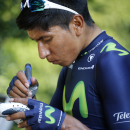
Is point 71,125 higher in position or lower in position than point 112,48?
lower

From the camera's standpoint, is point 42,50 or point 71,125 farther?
point 42,50

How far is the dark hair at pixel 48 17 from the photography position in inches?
42.4

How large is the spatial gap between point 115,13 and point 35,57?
5.12 ft

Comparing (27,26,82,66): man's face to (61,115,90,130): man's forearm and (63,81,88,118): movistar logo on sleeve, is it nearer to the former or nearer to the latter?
(63,81,88,118): movistar logo on sleeve

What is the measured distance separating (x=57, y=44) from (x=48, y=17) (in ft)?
0.52

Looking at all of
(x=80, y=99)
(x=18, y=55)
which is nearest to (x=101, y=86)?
(x=80, y=99)

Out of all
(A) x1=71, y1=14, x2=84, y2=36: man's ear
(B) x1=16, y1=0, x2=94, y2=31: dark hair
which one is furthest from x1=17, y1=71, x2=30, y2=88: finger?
(A) x1=71, y1=14, x2=84, y2=36: man's ear

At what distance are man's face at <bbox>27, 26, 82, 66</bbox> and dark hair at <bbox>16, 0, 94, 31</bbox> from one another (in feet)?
0.09

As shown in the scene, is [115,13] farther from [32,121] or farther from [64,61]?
[32,121]

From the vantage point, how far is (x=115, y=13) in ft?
11.1

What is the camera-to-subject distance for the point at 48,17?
108 centimetres

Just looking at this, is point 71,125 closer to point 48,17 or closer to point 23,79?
point 23,79

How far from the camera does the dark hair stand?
1078 mm

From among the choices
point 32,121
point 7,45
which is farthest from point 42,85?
point 32,121
